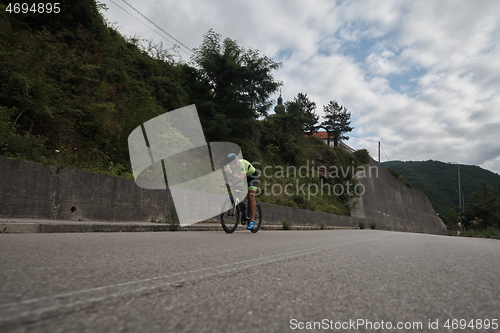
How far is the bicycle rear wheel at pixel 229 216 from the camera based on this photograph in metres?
8.89

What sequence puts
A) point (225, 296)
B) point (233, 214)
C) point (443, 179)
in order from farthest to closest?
point (443, 179)
point (233, 214)
point (225, 296)

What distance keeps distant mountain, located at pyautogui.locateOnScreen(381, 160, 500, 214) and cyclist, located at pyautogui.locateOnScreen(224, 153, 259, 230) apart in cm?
8165

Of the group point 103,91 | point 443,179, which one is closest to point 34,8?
point 103,91

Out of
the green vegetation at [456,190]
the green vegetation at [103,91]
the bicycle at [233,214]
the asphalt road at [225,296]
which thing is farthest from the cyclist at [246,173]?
the green vegetation at [456,190]

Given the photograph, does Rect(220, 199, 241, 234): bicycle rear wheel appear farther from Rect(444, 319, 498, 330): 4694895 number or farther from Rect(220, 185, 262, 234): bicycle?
A: Rect(444, 319, 498, 330): 4694895 number

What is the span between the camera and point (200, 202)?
1195 cm

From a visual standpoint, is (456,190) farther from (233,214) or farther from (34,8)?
(34,8)

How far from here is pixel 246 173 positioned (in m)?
9.10

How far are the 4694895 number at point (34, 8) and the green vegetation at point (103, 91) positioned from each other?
19cm

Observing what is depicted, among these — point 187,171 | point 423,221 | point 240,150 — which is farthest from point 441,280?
point 423,221

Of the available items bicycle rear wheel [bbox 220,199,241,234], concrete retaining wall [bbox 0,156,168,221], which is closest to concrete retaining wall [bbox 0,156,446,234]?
concrete retaining wall [bbox 0,156,168,221]

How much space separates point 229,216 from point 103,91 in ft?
22.1

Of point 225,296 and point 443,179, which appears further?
point 443,179

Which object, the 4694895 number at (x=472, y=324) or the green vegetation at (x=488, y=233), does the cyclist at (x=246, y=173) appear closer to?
the 4694895 number at (x=472, y=324)
